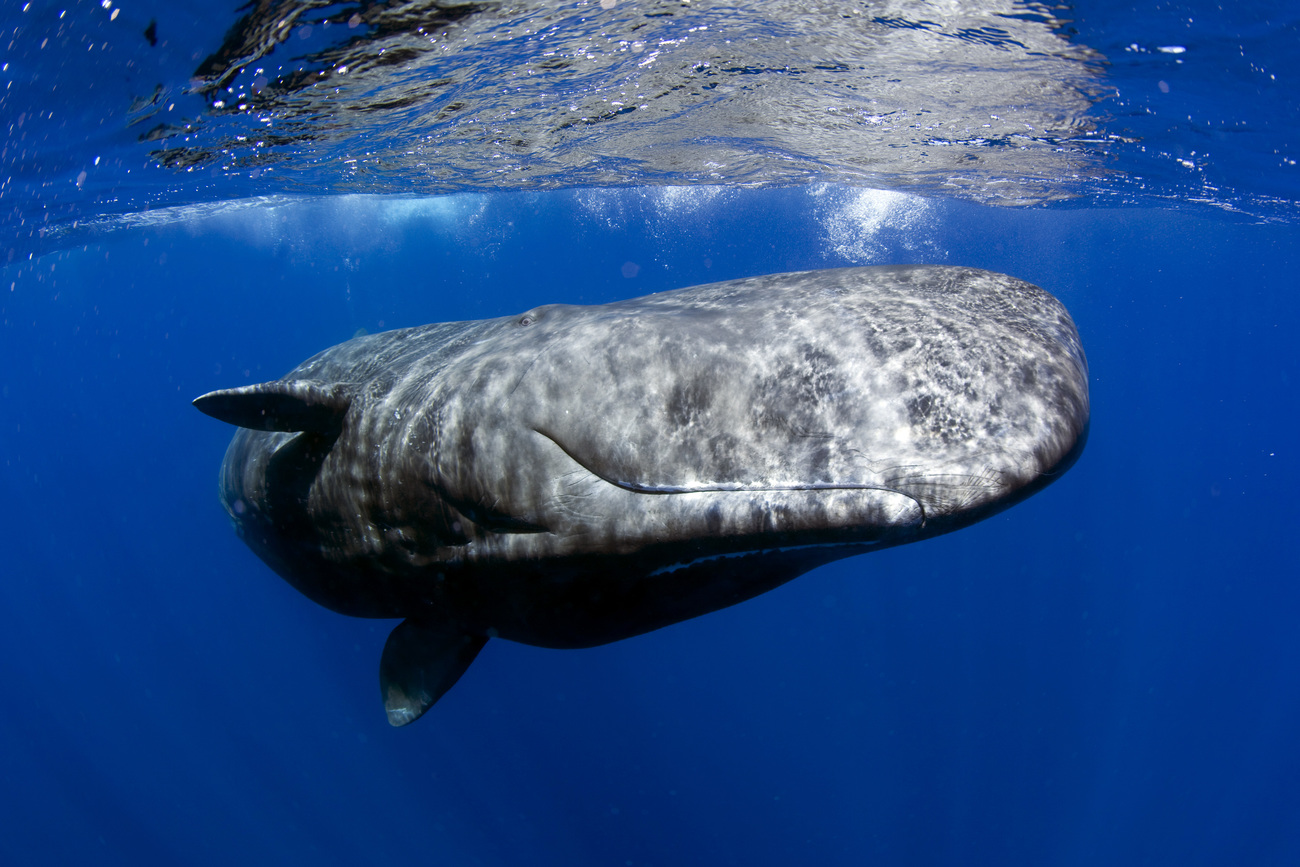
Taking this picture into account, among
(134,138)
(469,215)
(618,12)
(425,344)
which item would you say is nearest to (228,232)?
(469,215)

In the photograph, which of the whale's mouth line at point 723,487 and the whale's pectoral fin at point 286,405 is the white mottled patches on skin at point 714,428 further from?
the whale's pectoral fin at point 286,405

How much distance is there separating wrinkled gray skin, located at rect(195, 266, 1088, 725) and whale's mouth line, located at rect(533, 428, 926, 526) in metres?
0.01

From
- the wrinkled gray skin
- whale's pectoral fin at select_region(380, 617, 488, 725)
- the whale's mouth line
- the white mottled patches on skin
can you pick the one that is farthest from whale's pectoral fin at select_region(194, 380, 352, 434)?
the whale's mouth line

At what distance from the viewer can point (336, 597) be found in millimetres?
4945

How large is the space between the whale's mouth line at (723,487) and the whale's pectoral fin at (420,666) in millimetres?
2402

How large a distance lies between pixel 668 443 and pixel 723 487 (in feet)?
1.09

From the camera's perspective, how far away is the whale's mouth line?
2.22 meters

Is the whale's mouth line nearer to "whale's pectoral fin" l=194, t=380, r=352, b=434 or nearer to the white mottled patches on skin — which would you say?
the white mottled patches on skin

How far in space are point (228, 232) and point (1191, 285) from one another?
95641 mm

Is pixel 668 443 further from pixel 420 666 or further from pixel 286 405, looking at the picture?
pixel 420 666

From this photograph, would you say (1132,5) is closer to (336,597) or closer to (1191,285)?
(336,597)

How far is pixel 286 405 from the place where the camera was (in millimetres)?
4191

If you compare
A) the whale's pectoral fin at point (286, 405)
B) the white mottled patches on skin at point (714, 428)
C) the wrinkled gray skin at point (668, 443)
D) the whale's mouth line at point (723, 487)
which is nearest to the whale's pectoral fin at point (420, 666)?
the wrinkled gray skin at point (668, 443)

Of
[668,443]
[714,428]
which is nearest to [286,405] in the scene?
[668,443]
